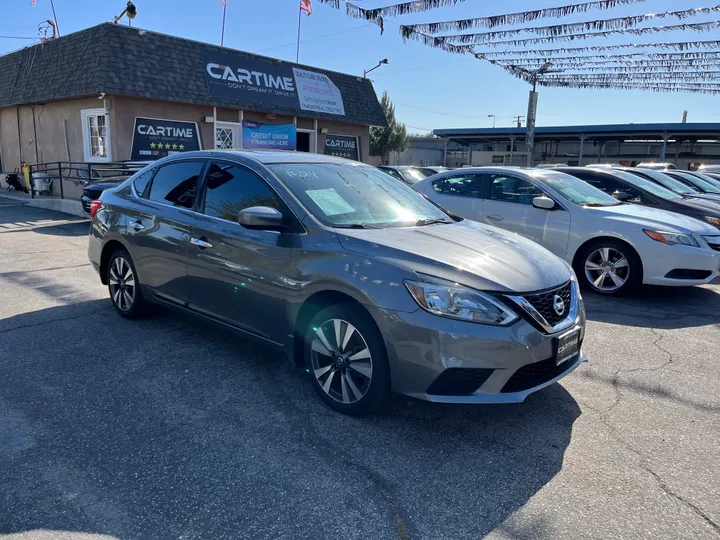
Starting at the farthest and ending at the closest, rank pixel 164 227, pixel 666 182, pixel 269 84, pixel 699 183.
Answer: pixel 269 84 → pixel 699 183 → pixel 666 182 → pixel 164 227

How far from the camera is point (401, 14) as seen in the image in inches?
444

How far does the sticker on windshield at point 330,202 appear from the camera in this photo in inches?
150

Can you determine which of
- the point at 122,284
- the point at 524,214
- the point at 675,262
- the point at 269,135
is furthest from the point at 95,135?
the point at 675,262

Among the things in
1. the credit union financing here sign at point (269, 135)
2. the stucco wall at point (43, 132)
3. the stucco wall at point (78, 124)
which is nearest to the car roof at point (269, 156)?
the stucco wall at point (78, 124)

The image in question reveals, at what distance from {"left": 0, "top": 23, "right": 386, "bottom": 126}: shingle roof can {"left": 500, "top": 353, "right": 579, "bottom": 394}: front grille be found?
1392 cm

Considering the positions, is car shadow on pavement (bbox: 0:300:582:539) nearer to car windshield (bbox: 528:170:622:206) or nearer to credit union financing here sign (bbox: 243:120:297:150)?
car windshield (bbox: 528:170:622:206)

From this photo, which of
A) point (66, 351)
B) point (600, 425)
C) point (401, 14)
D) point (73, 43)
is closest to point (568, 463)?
point (600, 425)

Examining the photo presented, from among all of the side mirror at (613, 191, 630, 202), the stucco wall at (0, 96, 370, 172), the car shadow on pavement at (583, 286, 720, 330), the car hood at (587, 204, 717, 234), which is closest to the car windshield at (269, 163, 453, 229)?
the car shadow on pavement at (583, 286, 720, 330)

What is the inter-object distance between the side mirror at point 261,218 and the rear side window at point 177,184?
1.12m

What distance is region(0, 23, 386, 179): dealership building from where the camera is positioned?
14.5m

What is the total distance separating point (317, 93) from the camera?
19484 millimetres

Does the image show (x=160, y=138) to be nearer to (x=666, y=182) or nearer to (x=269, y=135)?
(x=269, y=135)

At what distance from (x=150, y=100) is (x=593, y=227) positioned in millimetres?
13076

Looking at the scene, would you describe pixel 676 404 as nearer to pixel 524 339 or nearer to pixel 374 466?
pixel 524 339
